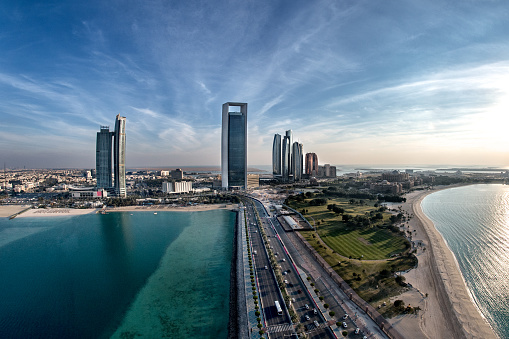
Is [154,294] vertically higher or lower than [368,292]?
lower

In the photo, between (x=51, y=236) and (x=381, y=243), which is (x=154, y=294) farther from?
(x=51, y=236)

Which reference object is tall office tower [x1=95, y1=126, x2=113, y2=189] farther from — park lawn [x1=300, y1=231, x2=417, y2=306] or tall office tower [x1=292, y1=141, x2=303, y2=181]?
tall office tower [x1=292, y1=141, x2=303, y2=181]

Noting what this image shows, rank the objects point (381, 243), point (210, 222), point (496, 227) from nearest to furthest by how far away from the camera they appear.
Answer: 1. point (381, 243)
2. point (496, 227)
3. point (210, 222)

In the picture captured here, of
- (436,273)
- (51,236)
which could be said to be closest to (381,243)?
(436,273)

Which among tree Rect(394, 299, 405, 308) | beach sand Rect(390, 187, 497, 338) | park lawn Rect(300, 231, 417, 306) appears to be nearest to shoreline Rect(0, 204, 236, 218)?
park lawn Rect(300, 231, 417, 306)

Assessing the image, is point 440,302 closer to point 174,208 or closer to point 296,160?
point 174,208

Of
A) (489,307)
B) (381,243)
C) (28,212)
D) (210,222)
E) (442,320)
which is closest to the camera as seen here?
(442,320)

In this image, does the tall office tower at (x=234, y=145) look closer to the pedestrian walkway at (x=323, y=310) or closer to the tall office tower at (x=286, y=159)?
the tall office tower at (x=286, y=159)
